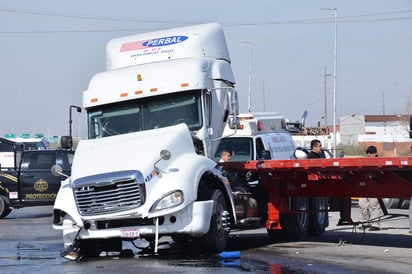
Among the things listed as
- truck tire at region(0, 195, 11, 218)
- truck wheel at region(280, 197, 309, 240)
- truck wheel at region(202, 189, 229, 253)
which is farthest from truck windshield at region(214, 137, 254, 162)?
truck tire at region(0, 195, 11, 218)

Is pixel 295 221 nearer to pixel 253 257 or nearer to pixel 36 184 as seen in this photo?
pixel 253 257

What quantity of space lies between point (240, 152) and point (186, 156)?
771 cm

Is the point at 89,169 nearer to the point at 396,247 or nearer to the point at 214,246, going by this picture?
the point at 214,246

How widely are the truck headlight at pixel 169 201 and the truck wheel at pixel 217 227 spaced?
1.00 metres

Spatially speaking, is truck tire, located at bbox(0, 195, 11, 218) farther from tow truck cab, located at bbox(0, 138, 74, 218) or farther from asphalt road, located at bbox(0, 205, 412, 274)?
asphalt road, located at bbox(0, 205, 412, 274)

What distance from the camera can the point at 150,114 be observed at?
1378cm

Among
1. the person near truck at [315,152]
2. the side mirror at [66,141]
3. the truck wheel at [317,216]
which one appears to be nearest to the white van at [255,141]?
the person near truck at [315,152]

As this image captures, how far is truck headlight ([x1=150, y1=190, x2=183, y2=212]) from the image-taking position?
11.9m

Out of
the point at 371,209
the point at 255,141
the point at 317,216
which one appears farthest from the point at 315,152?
the point at 255,141

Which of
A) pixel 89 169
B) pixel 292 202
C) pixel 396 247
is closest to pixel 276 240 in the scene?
pixel 292 202

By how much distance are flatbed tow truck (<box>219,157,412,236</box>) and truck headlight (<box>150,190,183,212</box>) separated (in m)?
2.36

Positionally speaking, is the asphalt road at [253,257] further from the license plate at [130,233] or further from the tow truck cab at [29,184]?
the tow truck cab at [29,184]

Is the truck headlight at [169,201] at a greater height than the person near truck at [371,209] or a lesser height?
greater

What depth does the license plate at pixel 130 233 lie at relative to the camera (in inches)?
478
